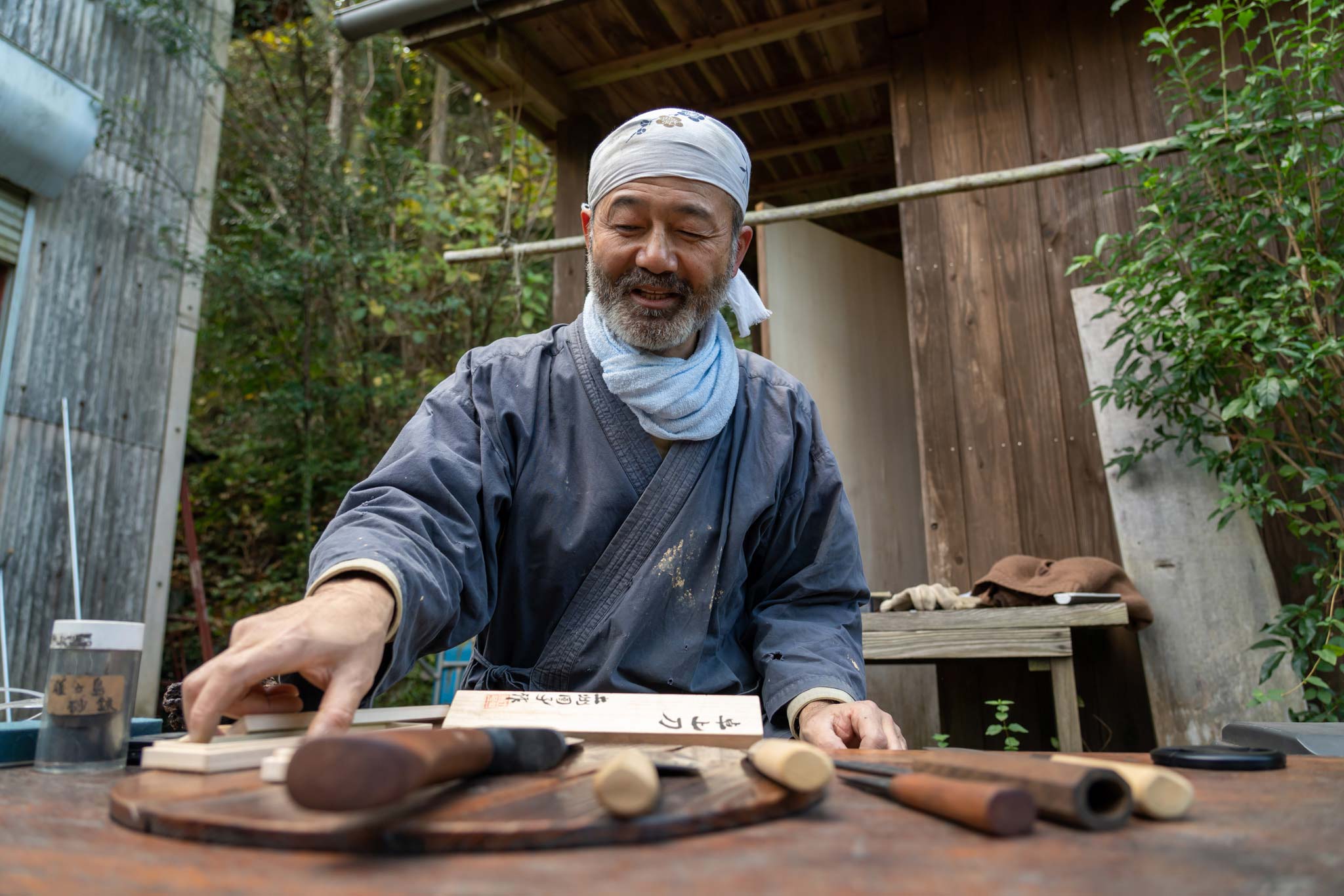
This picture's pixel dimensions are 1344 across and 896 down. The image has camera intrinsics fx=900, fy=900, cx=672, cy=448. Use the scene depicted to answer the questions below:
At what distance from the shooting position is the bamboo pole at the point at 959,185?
10.2 feet

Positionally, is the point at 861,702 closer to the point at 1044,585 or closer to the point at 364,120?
the point at 1044,585

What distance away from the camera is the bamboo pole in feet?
10.2

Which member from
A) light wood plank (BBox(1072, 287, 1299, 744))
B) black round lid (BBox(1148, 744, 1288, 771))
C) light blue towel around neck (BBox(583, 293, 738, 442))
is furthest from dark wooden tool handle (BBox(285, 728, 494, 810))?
light wood plank (BBox(1072, 287, 1299, 744))

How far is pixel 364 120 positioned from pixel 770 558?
9290 millimetres

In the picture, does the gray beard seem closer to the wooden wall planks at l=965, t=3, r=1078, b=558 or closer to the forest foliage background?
the wooden wall planks at l=965, t=3, r=1078, b=558

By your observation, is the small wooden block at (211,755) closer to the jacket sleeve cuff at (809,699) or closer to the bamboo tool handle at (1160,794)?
the bamboo tool handle at (1160,794)

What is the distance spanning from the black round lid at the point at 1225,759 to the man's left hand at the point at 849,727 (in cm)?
39

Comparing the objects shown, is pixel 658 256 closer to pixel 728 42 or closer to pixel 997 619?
pixel 997 619

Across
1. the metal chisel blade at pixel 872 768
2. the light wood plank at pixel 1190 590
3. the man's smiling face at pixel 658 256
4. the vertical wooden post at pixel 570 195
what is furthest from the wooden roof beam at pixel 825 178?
the metal chisel blade at pixel 872 768

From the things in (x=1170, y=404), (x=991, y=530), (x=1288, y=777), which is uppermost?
(x=1170, y=404)

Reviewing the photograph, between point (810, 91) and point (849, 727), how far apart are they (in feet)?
13.3

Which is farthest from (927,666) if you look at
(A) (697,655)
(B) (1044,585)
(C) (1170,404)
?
(A) (697,655)

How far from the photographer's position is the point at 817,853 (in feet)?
1.88

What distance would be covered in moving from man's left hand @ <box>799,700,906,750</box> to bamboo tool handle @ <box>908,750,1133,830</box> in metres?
0.65
